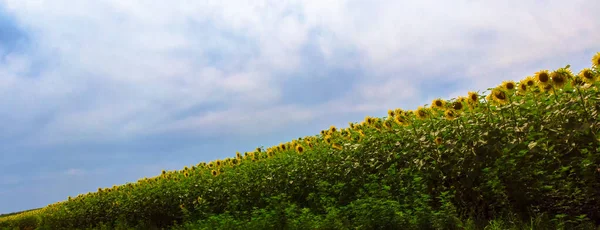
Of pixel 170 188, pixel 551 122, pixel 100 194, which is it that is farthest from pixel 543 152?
pixel 100 194

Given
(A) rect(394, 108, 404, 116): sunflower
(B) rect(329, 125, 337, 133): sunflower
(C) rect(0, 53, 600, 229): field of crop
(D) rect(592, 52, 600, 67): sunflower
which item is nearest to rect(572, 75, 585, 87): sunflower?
(C) rect(0, 53, 600, 229): field of crop

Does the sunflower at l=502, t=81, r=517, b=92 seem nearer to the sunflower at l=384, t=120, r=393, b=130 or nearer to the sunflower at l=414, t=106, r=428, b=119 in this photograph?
the sunflower at l=414, t=106, r=428, b=119

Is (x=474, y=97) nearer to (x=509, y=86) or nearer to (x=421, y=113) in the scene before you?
(x=509, y=86)

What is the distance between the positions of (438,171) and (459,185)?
13.5 inches

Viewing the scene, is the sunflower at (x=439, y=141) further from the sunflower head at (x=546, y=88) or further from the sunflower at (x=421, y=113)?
the sunflower head at (x=546, y=88)

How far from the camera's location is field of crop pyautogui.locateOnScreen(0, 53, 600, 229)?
6020 mm

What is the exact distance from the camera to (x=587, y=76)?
5.87 metres

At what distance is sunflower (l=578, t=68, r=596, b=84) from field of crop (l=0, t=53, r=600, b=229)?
15 mm

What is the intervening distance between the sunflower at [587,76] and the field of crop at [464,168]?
1 centimetres

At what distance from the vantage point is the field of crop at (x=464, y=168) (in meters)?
6.02

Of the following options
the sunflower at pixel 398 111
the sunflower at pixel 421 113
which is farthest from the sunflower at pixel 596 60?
the sunflower at pixel 398 111

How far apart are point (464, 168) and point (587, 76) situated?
6.12ft

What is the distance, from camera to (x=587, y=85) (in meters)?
5.83

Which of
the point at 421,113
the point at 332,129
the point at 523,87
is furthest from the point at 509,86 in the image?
the point at 332,129
